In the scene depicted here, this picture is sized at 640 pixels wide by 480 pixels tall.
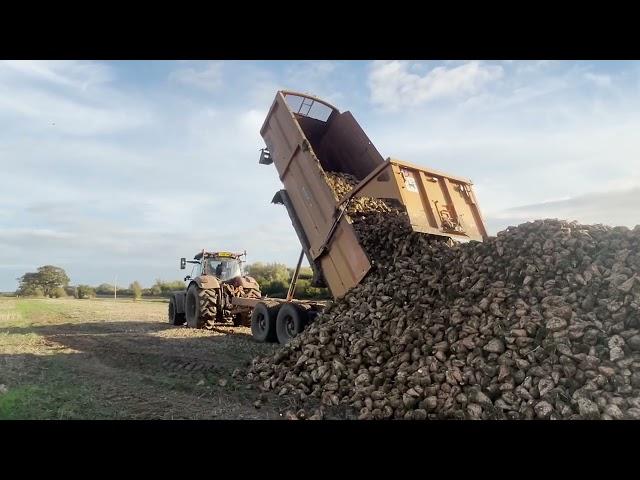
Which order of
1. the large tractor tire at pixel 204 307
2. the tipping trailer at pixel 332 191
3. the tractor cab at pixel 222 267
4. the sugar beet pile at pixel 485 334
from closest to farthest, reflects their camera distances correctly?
the sugar beet pile at pixel 485 334 → the tipping trailer at pixel 332 191 → the large tractor tire at pixel 204 307 → the tractor cab at pixel 222 267

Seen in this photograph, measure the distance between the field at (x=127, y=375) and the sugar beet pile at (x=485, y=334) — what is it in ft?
2.39

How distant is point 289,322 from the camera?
27.0 feet

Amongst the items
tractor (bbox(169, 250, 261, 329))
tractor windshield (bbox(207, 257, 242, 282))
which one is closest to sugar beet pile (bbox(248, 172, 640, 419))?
tractor (bbox(169, 250, 261, 329))

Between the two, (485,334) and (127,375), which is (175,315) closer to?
(127,375)

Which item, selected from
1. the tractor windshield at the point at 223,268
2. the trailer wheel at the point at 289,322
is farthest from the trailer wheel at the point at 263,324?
the tractor windshield at the point at 223,268

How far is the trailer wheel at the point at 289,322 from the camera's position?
25.8 ft

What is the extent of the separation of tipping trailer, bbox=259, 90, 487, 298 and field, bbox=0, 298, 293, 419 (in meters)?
2.15

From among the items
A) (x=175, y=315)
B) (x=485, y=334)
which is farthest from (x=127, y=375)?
(x=175, y=315)

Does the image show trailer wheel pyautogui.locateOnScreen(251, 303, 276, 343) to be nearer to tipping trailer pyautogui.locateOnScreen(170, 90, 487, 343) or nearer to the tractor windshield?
tipping trailer pyautogui.locateOnScreen(170, 90, 487, 343)

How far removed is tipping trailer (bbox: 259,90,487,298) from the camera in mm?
6211

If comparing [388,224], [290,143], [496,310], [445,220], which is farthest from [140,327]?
[496,310]

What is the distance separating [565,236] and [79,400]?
5.61m

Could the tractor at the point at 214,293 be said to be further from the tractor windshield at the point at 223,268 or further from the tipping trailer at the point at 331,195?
the tipping trailer at the point at 331,195

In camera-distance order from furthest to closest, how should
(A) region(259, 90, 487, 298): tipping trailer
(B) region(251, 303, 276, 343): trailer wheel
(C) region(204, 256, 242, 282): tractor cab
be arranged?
(C) region(204, 256, 242, 282): tractor cab
(B) region(251, 303, 276, 343): trailer wheel
(A) region(259, 90, 487, 298): tipping trailer
